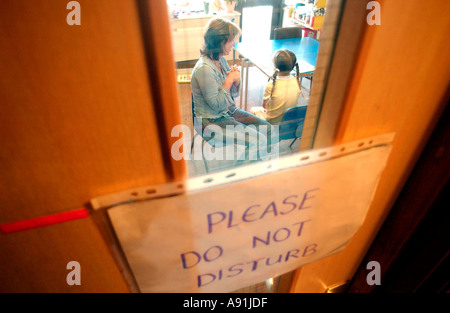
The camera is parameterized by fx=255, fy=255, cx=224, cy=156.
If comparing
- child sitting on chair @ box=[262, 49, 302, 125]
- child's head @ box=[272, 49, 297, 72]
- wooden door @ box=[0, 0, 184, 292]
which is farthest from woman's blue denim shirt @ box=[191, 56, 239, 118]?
wooden door @ box=[0, 0, 184, 292]

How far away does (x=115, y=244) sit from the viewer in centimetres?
65

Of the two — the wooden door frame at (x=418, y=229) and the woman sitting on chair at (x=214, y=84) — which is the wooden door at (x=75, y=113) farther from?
the woman sitting on chair at (x=214, y=84)

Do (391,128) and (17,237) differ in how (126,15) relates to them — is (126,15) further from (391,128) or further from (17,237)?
(391,128)

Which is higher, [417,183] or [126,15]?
[126,15]

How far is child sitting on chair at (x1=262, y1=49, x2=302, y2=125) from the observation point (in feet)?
7.68

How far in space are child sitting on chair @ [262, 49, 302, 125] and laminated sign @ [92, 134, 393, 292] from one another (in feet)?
5.35

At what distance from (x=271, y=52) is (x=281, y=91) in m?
1.32

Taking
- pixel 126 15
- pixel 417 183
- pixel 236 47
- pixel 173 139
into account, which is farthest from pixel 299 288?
pixel 236 47

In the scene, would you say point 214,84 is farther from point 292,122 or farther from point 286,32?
point 286,32

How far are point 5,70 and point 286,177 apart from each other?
1.88 feet

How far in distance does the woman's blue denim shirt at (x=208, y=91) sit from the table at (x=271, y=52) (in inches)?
39.7

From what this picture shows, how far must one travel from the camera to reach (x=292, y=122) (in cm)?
Answer: 218

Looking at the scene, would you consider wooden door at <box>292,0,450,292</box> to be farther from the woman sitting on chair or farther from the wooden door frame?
the woman sitting on chair

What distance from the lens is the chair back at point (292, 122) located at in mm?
2045
